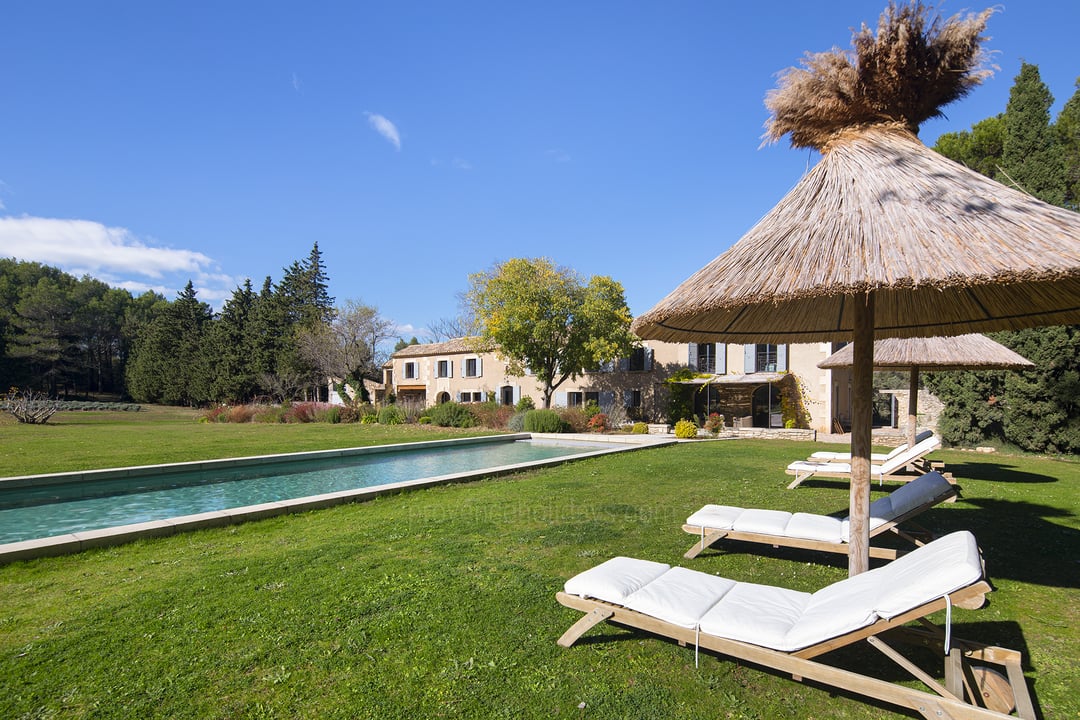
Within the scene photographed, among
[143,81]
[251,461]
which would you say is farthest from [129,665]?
[143,81]

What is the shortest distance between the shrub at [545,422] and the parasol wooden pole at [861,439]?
17.1m

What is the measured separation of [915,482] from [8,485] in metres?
13.3

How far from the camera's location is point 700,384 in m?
23.8

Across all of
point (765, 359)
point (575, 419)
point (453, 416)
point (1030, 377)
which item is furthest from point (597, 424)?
point (1030, 377)

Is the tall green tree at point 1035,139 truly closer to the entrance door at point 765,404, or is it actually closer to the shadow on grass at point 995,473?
the shadow on grass at point 995,473

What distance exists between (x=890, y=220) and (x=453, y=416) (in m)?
21.5

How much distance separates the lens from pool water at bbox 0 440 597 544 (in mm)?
7621

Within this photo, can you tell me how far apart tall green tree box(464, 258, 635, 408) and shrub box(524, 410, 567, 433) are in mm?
4235

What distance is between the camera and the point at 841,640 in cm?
241

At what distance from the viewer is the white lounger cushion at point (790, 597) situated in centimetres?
240

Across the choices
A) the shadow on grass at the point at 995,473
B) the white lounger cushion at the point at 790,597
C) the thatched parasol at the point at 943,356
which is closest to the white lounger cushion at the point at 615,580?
the white lounger cushion at the point at 790,597

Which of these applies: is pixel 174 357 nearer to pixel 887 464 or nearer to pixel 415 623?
pixel 415 623

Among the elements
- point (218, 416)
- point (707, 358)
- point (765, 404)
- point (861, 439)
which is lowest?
point (218, 416)

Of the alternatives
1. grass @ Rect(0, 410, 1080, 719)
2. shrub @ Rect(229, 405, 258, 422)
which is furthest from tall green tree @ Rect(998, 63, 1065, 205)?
shrub @ Rect(229, 405, 258, 422)
